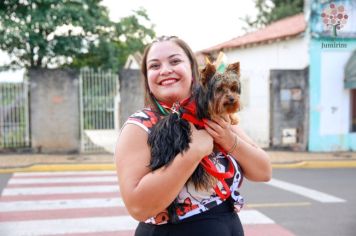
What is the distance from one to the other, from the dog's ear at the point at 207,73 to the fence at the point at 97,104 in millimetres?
11803

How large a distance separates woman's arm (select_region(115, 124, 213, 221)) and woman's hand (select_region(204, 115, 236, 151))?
0.13 ft

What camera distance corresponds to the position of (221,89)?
195cm

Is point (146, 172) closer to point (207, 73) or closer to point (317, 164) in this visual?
point (207, 73)

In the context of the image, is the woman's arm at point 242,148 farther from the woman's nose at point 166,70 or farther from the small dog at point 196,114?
the woman's nose at point 166,70

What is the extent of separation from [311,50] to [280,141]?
10.6 ft

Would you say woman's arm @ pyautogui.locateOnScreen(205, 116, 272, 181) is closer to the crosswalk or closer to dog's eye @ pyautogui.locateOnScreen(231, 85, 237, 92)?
dog's eye @ pyautogui.locateOnScreen(231, 85, 237, 92)

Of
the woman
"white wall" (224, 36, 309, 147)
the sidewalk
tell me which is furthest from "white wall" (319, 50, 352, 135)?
the woman

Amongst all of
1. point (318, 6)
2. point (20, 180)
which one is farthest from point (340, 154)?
point (20, 180)

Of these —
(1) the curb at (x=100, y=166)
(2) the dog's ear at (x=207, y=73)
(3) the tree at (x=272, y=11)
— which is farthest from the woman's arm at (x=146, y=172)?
(3) the tree at (x=272, y=11)

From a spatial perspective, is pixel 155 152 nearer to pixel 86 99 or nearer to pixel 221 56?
pixel 221 56

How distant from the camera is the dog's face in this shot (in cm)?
Result: 194

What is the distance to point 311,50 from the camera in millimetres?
14336

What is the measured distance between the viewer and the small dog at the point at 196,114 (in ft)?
6.10

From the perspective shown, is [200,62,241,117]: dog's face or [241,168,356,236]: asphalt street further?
[241,168,356,236]: asphalt street
